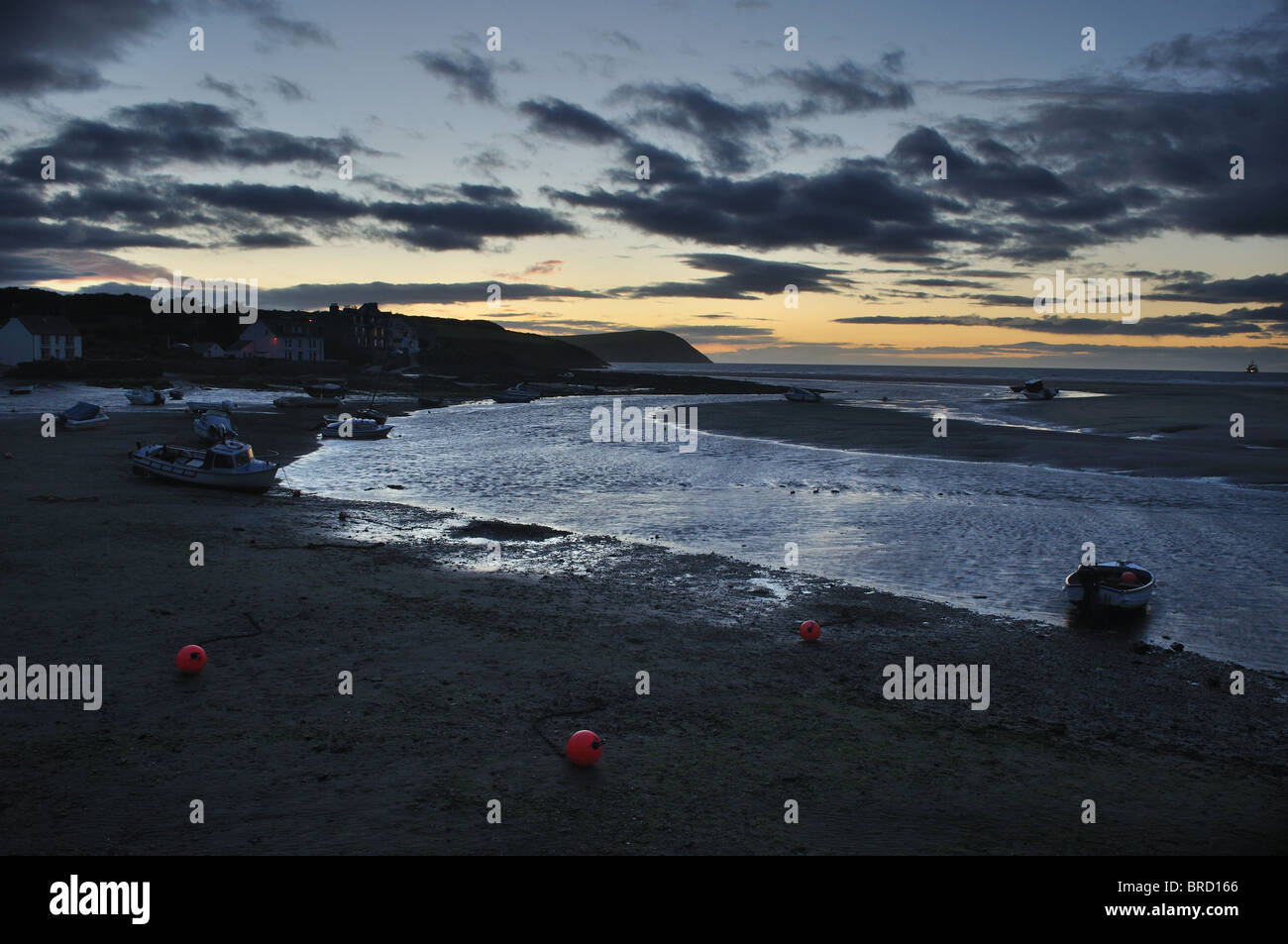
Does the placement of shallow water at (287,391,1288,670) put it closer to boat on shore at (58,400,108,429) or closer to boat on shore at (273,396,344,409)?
boat on shore at (58,400,108,429)

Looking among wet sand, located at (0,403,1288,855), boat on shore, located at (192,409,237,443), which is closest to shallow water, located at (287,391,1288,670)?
wet sand, located at (0,403,1288,855)

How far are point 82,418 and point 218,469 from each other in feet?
72.2

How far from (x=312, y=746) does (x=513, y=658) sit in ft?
11.6

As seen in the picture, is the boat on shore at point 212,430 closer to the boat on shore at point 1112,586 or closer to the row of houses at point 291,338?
the boat on shore at point 1112,586

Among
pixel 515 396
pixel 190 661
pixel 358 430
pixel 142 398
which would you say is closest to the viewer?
pixel 190 661

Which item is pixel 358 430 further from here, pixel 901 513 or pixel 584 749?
pixel 584 749

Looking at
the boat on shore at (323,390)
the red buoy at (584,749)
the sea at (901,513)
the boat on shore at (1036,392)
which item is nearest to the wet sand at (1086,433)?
the sea at (901,513)

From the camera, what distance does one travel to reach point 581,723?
9977 millimetres

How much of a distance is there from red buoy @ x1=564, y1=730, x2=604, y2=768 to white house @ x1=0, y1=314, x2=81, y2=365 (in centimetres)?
10857

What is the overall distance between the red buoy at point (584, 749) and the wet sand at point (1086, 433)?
31.9m

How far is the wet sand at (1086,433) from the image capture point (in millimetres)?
36219

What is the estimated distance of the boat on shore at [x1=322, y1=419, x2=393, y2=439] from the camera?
4716cm

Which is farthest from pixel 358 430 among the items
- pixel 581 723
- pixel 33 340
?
pixel 33 340
